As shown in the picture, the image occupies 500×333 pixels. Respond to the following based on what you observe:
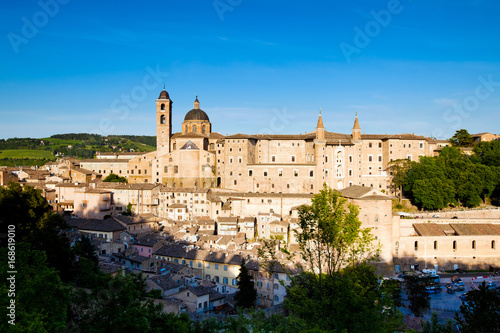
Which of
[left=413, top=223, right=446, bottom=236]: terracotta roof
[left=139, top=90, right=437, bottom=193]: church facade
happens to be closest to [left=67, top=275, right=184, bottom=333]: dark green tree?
[left=413, top=223, right=446, bottom=236]: terracotta roof

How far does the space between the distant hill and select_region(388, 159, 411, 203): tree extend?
7749 cm

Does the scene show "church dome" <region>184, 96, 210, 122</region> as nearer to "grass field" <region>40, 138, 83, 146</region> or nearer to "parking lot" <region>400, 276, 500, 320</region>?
"parking lot" <region>400, 276, 500, 320</region>

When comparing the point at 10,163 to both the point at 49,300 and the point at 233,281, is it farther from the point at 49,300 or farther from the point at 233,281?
the point at 49,300

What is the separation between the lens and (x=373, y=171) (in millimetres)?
58781

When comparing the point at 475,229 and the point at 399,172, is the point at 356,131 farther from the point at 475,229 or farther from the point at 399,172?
the point at 475,229

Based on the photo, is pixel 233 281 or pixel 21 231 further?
pixel 233 281

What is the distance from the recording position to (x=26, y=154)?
347 feet

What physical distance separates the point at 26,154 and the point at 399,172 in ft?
297

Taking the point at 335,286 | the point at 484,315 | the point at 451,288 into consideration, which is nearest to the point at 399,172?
the point at 451,288

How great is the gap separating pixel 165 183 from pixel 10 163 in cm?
5392

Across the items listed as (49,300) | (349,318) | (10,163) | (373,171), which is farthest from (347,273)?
(10,163)

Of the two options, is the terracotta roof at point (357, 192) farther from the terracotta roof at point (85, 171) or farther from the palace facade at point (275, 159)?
the terracotta roof at point (85, 171)

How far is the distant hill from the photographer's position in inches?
4033

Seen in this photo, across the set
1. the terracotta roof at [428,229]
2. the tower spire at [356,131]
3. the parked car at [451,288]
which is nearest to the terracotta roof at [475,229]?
the terracotta roof at [428,229]
